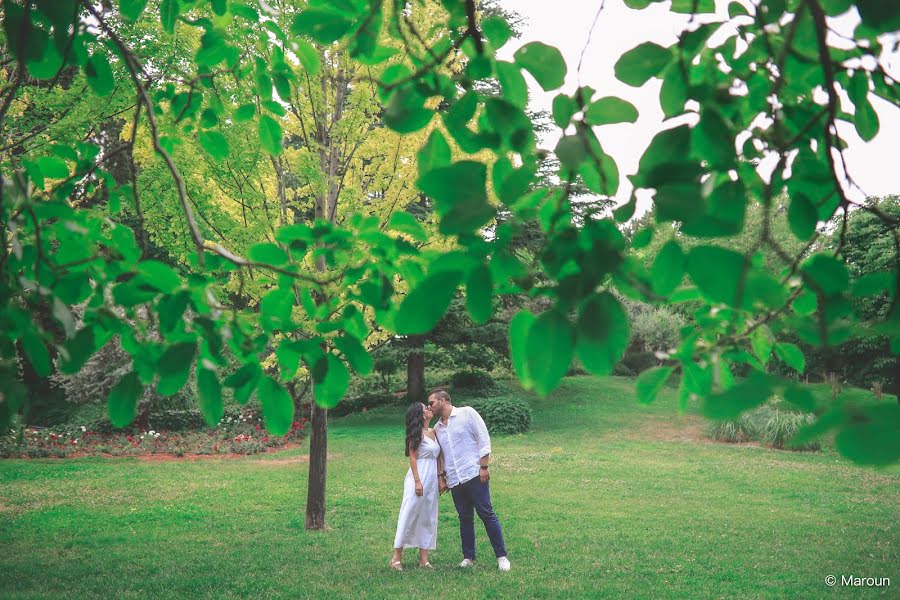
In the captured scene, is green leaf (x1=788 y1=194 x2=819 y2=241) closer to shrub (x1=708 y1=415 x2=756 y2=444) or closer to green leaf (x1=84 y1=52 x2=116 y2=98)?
green leaf (x1=84 y1=52 x2=116 y2=98)

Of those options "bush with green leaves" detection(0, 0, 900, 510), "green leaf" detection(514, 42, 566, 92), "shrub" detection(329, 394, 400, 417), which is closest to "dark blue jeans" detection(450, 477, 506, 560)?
"bush with green leaves" detection(0, 0, 900, 510)

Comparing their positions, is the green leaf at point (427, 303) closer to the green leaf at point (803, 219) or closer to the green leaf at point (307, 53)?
the green leaf at point (803, 219)

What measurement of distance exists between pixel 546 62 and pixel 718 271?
0.45m

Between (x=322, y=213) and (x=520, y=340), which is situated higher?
(x=322, y=213)

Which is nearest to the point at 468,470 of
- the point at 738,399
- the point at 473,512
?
the point at 473,512

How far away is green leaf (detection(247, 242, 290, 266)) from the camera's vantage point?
132 cm

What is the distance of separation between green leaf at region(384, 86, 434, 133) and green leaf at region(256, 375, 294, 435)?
538 millimetres

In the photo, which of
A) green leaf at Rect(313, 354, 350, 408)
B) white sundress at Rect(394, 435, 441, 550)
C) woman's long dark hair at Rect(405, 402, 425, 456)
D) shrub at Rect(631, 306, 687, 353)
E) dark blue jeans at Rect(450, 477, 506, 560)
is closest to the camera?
green leaf at Rect(313, 354, 350, 408)

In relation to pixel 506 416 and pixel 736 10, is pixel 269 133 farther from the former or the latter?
pixel 506 416

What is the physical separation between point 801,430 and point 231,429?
17580 millimetres

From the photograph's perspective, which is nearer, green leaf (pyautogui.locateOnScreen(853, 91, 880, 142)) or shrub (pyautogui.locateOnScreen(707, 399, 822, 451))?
green leaf (pyautogui.locateOnScreen(853, 91, 880, 142))

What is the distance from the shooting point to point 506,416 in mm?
18219

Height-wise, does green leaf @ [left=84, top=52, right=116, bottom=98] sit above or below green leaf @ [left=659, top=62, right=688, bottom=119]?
above

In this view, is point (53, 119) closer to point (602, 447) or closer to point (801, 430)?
point (801, 430)
